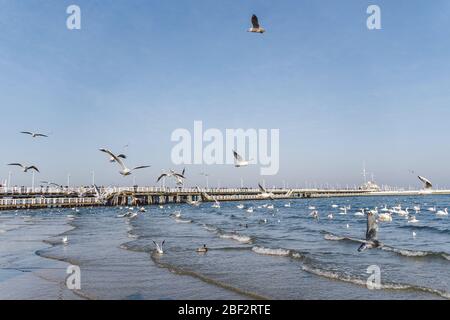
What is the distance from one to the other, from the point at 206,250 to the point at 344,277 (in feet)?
30.6

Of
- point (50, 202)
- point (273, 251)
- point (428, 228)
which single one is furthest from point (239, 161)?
point (50, 202)

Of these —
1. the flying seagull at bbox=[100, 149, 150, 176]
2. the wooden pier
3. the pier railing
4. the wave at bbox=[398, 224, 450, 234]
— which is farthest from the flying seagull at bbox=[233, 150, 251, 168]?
the pier railing

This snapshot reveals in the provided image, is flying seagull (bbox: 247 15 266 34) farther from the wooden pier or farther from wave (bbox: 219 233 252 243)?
the wooden pier

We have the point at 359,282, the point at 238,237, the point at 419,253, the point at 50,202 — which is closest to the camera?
the point at 359,282

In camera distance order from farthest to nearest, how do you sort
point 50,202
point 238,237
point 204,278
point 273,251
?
point 50,202, point 238,237, point 273,251, point 204,278

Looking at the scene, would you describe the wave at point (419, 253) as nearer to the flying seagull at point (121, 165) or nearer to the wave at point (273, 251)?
the wave at point (273, 251)

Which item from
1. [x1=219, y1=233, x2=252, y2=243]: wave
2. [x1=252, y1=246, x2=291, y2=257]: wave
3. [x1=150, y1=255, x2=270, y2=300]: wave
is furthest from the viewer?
[x1=219, y1=233, x2=252, y2=243]: wave

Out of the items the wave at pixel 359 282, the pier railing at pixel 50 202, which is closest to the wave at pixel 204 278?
the wave at pixel 359 282

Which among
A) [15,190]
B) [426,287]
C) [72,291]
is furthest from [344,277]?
[15,190]

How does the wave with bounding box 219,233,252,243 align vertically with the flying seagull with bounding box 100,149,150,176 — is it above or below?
below

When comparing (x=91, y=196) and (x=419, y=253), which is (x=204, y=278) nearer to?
(x=419, y=253)

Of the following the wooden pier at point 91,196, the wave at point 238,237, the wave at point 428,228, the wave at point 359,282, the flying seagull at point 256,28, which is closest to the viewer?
the wave at point 359,282
